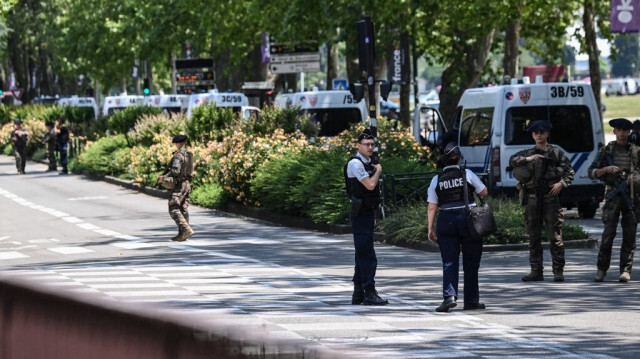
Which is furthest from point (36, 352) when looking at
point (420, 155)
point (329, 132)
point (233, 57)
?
point (233, 57)

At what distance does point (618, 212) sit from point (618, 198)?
17cm

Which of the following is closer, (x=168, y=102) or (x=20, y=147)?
(x=20, y=147)

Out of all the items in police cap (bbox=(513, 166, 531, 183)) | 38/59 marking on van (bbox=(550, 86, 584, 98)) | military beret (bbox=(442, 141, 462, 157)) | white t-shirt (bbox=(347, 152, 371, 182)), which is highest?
38/59 marking on van (bbox=(550, 86, 584, 98))

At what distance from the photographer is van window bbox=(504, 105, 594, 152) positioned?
2441cm

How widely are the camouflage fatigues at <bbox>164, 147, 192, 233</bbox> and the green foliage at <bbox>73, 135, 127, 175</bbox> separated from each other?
732 inches

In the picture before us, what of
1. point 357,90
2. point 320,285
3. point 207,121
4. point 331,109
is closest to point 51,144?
point 207,121

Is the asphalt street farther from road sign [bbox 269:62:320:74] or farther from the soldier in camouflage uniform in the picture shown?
road sign [bbox 269:62:320:74]

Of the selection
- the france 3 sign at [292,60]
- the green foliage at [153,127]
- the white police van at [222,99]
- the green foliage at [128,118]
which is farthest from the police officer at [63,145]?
the france 3 sign at [292,60]

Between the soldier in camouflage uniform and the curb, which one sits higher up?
the soldier in camouflage uniform

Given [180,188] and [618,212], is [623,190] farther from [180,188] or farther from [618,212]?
[180,188]

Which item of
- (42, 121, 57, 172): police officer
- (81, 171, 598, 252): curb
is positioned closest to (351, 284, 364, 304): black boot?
(81, 171, 598, 252): curb

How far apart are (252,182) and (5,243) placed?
6162 mm

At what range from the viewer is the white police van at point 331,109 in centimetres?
3206

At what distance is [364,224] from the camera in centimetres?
1370
